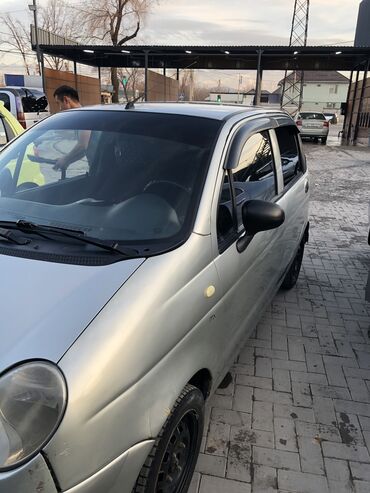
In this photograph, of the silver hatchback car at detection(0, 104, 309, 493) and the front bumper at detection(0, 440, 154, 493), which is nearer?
the front bumper at detection(0, 440, 154, 493)

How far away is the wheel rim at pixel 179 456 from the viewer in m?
1.89

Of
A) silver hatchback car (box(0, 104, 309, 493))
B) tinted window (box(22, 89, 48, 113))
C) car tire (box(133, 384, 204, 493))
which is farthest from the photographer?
tinted window (box(22, 89, 48, 113))

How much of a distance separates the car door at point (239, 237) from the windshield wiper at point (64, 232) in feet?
1.67

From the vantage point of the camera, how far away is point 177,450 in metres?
2.01

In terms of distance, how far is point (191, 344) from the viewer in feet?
6.37

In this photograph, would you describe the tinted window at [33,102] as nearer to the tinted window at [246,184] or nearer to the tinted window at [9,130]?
the tinted window at [9,130]

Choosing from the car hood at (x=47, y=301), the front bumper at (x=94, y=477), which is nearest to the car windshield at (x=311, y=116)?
the car hood at (x=47, y=301)

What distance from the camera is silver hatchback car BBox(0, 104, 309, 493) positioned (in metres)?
1.38

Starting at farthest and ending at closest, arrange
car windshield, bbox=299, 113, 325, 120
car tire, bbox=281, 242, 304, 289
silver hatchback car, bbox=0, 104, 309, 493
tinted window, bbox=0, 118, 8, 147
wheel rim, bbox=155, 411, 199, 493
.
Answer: car windshield, bbox=299, 113, 325, 120, tinted window, bbox=0, 118, 8, 147, car tire, bbox=281, 242, 304, 289, wheel rim, bbox=155, 411, 199, 493, silver hatchback car, bbox=0, 104, 309, 493

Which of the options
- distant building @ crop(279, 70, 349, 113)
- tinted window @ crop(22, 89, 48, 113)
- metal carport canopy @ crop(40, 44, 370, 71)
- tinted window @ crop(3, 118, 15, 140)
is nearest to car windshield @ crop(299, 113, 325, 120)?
metal carport canopy @ crop(40, 44, 370, 71)

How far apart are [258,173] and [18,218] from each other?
1.61 meters

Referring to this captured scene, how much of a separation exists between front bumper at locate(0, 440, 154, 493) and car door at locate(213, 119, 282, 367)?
90cm

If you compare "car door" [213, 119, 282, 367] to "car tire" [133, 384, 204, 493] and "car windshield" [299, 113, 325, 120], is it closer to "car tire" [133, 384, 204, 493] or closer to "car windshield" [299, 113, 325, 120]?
"car tire" [133, 384, 204, 493]

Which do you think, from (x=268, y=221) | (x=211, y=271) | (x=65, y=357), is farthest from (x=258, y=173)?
(x=65, y=357)
